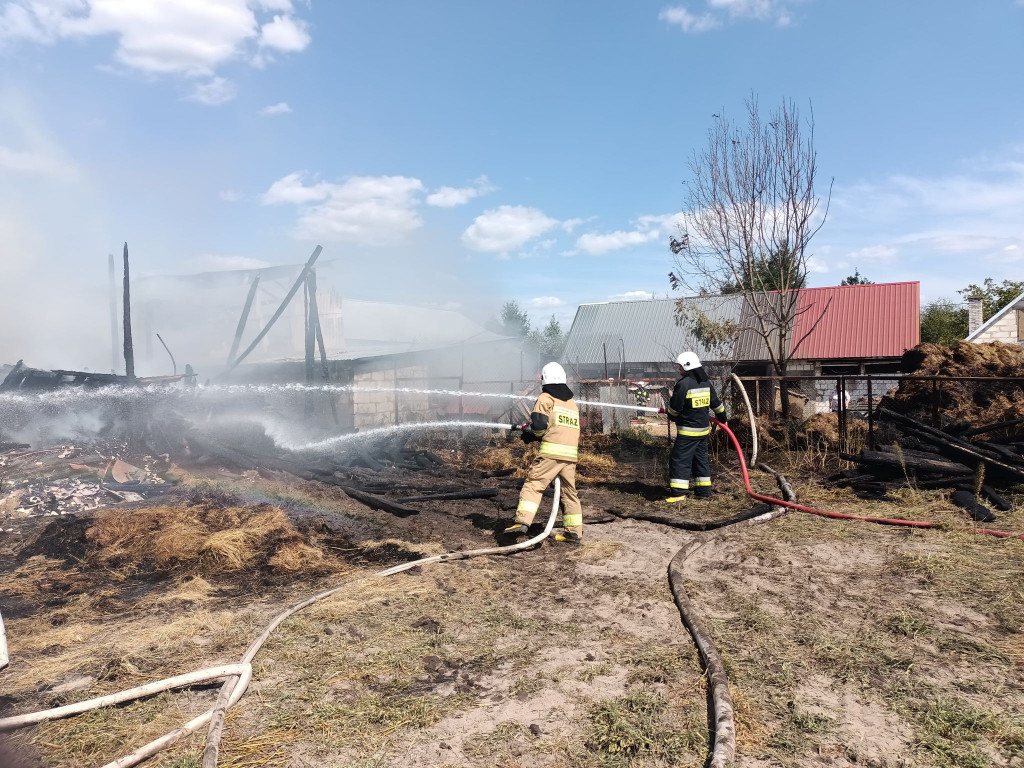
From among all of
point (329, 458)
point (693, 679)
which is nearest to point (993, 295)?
point (329, 458)

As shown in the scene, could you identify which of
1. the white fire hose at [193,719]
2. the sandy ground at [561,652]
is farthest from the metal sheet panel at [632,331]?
the white fire hose at [193,719]

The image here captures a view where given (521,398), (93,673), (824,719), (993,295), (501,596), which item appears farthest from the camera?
(993,295)

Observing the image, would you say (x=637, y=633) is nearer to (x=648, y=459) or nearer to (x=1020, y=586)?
(x=1020, y=586)

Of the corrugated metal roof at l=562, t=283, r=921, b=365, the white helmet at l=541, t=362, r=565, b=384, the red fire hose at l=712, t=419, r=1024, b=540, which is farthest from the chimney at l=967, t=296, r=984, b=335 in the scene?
the white helmet at l=541, t=362, r=565, b=384

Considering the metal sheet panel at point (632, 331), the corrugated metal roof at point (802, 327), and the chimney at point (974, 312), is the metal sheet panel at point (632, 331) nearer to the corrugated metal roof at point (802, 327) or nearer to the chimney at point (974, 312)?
the corrugated metal roof at point (802, 327)

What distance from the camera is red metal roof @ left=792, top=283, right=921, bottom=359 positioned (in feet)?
93.2

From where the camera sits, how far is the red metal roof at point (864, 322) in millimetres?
28422

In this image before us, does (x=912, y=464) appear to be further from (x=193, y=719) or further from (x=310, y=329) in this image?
(x=310, y=329)

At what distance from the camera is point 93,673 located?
12.3ft

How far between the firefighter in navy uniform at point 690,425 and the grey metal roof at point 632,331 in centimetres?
2114

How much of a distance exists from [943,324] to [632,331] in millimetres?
19929

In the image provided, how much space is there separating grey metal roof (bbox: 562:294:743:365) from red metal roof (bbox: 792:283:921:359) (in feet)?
12.8

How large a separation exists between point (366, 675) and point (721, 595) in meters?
2.64

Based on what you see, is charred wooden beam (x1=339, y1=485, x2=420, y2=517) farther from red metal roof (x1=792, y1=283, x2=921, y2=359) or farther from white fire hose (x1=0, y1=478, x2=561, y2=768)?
red metal roof (x1=792, y1=283, x2=921, y2=359)
